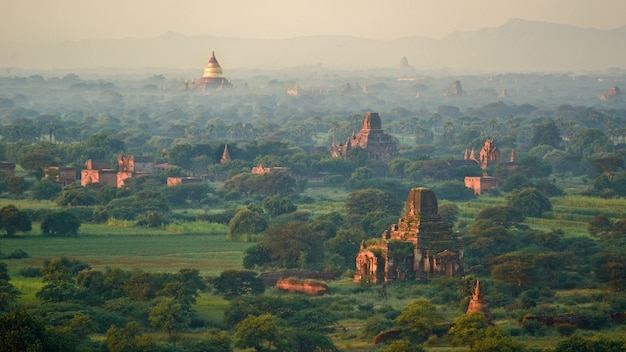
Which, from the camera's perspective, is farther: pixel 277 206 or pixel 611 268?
pixel 277 206

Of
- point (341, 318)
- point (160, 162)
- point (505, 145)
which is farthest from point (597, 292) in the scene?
point (505, 145)

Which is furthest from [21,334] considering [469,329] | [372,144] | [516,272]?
[372,144]

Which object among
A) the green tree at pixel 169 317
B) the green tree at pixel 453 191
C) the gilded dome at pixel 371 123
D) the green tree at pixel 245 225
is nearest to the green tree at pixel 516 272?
the green tree at pixel 169 317

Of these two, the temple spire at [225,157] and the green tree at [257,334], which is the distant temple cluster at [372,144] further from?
the green tree at [257,334]

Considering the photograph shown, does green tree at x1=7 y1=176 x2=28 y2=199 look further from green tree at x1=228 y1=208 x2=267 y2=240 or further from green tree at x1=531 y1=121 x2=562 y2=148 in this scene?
green tree at x1=531 y1=121 x2=562 y2=148

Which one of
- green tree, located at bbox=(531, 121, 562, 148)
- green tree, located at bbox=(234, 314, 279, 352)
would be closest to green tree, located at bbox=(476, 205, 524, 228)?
green tree, located at bbox=(234, 314, 279, 352)

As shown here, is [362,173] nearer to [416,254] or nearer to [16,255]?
[16,255]
